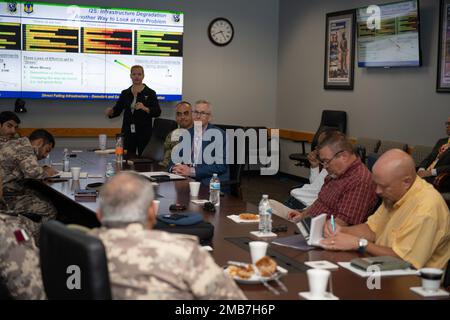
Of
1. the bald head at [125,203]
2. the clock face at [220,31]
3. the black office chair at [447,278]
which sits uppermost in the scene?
the clock face at [220,31]

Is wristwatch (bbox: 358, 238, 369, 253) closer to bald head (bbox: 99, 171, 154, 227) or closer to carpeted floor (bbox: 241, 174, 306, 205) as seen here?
bald head (bbox: 99, 171, 154, 227)

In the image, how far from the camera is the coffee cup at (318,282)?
2.32 meters

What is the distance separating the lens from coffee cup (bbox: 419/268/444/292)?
2.43 meters

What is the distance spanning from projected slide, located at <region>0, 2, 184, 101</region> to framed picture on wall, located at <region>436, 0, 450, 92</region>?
3.88 m

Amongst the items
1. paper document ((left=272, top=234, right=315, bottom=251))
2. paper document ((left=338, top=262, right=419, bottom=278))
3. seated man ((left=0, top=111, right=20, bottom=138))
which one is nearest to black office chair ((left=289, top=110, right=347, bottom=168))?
seated man ((left=0, top=111, right=20, bottom=138))

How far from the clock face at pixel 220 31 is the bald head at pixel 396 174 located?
740 cm

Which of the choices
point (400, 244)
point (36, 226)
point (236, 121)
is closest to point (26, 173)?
point (36, 226)

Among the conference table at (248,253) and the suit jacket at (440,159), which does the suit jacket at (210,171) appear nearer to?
the conference table at (248,253)

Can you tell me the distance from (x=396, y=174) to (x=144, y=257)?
1656 mm

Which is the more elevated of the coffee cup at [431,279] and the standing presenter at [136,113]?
the standing presenter at [136,113]

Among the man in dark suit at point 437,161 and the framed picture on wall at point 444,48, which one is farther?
the framed picture on wall at point 444,48

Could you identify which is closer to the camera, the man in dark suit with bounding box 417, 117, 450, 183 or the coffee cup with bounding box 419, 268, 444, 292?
the coffee cup with bounding box 419, 268, 444, 292

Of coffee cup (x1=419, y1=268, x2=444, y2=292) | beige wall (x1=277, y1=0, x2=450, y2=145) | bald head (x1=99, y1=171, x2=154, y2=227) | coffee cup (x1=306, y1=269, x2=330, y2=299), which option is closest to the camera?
bald head (x1=99, y1=171, x2=154, y2=227)

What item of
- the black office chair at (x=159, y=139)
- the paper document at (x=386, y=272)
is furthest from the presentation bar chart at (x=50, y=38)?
the paper document at (x=386, y=272)
